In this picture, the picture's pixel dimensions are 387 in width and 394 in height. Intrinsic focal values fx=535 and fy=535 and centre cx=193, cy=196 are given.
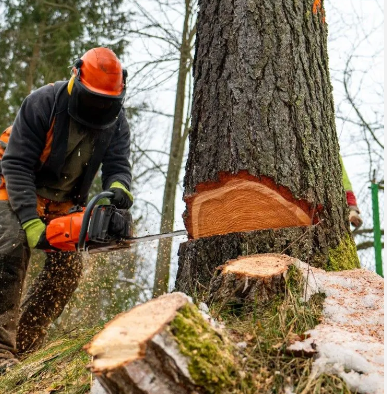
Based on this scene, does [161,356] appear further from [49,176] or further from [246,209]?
[49,176]

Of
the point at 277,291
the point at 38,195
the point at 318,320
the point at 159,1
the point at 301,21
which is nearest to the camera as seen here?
the point at 318,320

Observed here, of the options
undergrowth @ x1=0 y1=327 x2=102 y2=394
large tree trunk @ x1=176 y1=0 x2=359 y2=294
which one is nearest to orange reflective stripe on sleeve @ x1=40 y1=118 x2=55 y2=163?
large tree trunk @ x1=176 y1=0 x2=359 y2=294

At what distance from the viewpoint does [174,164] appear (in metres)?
7.84

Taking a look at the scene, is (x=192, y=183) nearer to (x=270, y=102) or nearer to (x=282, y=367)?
(x=270, y=102)

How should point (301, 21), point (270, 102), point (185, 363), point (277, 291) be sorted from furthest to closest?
point (301, 21), point (270, 102), point (277, 291), point (185, 363)

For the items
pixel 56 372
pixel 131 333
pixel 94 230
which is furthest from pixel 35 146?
pixel 131 333

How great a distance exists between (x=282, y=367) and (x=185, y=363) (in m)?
0.43

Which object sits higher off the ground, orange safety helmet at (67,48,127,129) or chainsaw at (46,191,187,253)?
orange safety helmet at (67,48,127,129)

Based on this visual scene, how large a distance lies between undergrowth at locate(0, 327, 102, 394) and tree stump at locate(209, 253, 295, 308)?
0.72 meters

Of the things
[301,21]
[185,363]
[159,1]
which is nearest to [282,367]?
[185,363]

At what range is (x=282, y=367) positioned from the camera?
193 cm

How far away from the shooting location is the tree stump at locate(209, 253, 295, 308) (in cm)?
238

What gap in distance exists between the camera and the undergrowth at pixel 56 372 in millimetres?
2506

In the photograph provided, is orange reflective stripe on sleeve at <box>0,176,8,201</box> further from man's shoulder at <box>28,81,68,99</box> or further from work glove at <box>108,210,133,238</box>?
work glove at <box>108,210,133,238</box>
